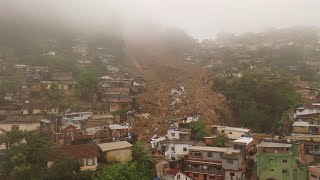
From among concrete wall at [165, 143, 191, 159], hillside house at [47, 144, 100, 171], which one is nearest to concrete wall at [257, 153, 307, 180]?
concrete wall at [165, 143, 191, 159]

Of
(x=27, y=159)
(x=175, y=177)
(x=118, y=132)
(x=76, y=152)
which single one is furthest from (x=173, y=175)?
(x=27, y=159)

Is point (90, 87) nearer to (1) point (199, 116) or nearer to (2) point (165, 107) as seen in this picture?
(2) point (165, 107)

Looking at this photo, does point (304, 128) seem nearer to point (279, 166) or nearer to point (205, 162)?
point (279, 166)

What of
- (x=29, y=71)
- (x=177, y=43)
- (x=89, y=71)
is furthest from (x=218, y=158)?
(x=177, y=43)

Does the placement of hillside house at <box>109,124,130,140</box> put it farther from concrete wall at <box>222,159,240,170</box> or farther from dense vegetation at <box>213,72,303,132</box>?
dense vegetation at <box>213,72,303,132</box>

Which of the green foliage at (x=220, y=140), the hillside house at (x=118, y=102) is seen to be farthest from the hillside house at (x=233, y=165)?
the hillside house at (x=118, y=102)

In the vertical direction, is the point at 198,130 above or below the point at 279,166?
above
